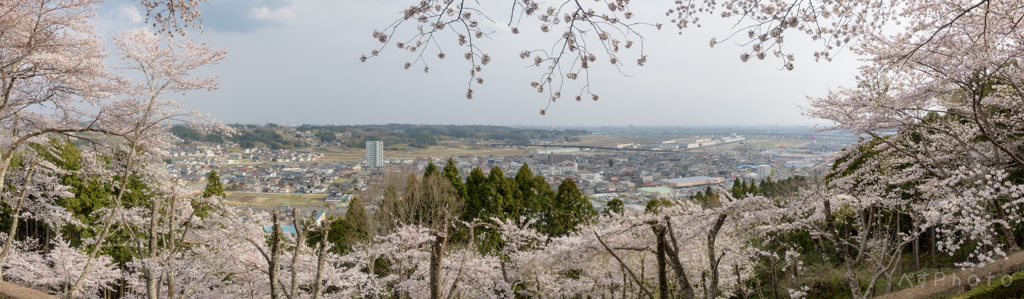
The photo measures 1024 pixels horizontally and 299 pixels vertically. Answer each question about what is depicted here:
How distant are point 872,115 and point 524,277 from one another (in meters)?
6.69

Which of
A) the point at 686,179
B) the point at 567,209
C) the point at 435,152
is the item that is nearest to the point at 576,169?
the point at 686,179

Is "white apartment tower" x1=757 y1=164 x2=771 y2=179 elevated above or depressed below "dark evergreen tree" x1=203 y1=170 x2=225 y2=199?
below

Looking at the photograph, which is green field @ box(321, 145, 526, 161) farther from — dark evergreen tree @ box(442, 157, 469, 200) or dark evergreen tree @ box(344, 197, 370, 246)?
dark evergreen tree @ box(344, 197, 370, 246)

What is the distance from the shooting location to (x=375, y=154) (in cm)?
4284

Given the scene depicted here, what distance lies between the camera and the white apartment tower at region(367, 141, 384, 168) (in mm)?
40656

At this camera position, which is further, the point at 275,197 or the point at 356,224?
the point at 275,197

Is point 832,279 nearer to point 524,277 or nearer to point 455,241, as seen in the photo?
point 524,277

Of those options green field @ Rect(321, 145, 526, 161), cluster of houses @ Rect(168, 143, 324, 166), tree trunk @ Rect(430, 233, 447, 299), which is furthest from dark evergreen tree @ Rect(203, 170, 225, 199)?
green field @ Rect(321, 145, 526, 161)

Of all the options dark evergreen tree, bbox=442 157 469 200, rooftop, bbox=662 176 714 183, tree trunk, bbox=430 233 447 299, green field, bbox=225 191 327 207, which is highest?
tree trunk, bbox=430 233 447 299

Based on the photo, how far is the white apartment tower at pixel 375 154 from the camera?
1601 inches

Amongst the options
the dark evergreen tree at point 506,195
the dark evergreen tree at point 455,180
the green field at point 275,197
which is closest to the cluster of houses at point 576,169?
the green field at point 275,197

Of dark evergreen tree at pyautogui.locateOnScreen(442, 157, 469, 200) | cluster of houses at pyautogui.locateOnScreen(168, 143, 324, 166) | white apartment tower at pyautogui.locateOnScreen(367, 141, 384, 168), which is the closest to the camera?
dark evergreen tree at pyautogui.locateOnScreen(442, 157, 469, 200)

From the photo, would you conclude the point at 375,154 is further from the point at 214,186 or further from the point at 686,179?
the point at 214,186

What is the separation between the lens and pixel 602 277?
355 inches
